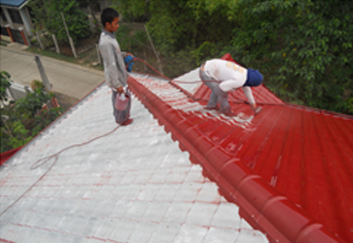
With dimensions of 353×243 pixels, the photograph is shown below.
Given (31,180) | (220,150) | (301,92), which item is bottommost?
(301,92)

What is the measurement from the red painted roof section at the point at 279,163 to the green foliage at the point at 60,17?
51.0ft

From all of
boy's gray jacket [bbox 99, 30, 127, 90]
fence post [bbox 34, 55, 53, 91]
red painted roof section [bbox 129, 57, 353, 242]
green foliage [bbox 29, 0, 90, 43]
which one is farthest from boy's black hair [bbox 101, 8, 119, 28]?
green foliage [bbox 29, 0, 90, 43]

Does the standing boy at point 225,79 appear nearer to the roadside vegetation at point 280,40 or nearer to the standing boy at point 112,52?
the standing boy at point 112,52

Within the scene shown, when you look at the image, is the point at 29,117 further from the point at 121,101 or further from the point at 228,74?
the point at 228,74

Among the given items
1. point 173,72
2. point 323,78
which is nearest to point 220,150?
point 323,78

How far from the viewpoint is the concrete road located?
14422mm

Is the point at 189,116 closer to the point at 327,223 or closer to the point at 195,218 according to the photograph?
the point at 195,218

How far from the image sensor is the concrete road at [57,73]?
14422mm

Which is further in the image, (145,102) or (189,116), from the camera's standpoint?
(145,102)

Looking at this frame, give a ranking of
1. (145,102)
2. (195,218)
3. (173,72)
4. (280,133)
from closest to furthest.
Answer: (195,218)
(280,133)
(145,102)
(173,72)

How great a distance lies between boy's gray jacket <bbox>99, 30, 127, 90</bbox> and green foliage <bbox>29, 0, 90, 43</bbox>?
16102mm

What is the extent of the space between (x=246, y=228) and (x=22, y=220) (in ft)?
8.27

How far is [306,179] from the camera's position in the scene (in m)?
1.92

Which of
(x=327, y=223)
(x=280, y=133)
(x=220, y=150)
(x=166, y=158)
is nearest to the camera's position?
(x=327, y=223)
